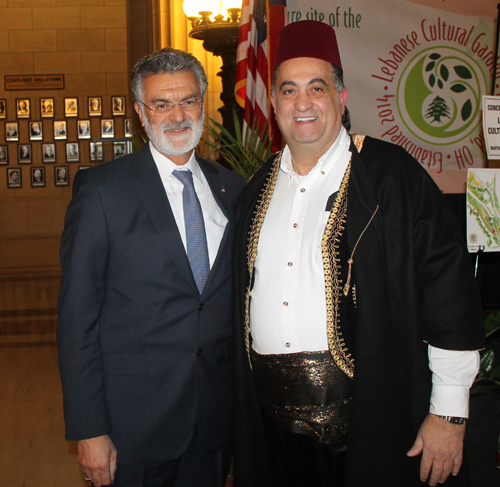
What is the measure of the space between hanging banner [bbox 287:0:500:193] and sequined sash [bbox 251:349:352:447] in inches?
84.8

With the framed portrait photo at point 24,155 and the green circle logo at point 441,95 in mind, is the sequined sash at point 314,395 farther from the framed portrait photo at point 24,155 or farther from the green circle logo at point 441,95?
the framed portrait photo at point 24,155

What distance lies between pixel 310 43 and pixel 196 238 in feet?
2.52

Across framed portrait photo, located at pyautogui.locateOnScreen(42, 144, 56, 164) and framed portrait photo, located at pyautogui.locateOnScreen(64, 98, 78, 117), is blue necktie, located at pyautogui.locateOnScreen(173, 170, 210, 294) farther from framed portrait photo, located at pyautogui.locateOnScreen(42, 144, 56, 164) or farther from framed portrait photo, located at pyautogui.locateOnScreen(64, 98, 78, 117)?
framed portrait photo, located at pyautogui.locateOnScreen(42, 144, 56, 164)

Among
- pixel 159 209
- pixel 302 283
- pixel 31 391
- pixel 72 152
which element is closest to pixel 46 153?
pixel 72 152

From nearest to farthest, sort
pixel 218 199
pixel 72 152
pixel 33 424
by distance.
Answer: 1. pixel 218 199
2. pixel 33 424
3. pixel 72 152

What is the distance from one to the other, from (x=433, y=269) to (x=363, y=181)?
0.34 meters

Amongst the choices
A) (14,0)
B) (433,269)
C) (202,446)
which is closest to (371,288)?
(433,269)

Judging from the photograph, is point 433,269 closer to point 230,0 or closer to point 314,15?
point 314,15

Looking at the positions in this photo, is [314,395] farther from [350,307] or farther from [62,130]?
[62,130]

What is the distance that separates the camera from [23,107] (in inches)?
424

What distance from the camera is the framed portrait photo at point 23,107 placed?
423 inches

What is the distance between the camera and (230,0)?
14.4 feet

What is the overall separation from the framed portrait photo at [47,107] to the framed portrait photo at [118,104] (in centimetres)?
132

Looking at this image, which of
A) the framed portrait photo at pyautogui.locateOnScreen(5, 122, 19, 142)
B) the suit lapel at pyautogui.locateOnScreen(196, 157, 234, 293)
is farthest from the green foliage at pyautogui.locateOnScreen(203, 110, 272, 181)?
the framed portrait photo at pyautogui.locateOnScreen(5, 122, 19, 142)
